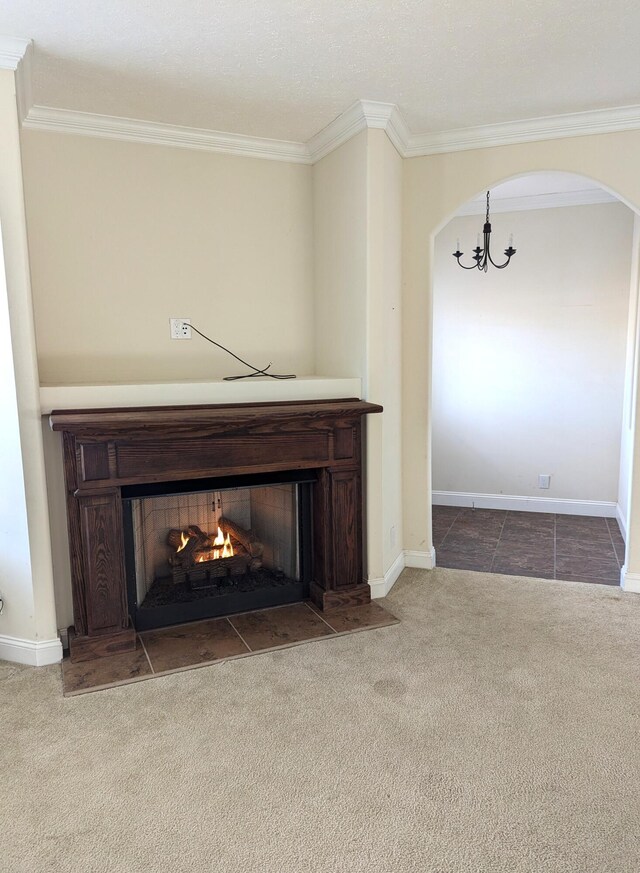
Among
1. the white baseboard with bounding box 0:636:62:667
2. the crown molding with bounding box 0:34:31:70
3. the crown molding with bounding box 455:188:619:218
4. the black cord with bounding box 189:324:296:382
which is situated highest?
the crown molding with bounding box 0:34:31:70

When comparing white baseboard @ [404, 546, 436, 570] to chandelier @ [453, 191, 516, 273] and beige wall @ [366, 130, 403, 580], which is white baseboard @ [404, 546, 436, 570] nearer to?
beige wall @ [366, 130, 403, 580]

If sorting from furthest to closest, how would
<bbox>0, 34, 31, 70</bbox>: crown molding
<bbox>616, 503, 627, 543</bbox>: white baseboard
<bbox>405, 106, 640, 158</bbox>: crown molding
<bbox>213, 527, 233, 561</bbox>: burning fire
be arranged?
<bbox>616, 503, 627, 543</bbox>: white baseboard → <bbox>213, 527, 233, 561</bbox>: burning fire → <bbox>405, 106, 640, 158</bbox>: crown molding → <bbox>0, 34, 31, 70</bbox>: crown molding

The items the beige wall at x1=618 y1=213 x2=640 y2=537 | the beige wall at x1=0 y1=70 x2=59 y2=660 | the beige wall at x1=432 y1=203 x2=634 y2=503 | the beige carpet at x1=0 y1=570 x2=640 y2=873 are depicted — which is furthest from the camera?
the beige wall at x1=432 y1=203 x2=634 y2=503

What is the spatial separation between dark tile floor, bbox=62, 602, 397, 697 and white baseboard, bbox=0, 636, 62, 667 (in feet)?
0.21

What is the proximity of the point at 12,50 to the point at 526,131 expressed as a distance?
7.72ft

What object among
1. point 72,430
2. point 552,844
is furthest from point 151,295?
point 552,844

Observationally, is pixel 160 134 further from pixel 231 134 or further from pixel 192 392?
pixel 192 392

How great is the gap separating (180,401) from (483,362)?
9.85 ft

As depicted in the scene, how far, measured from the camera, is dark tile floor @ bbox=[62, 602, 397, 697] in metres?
2.55

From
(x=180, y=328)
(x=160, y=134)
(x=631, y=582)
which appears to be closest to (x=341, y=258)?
(x=180, y=328)

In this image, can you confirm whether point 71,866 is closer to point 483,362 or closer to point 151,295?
point 151,295

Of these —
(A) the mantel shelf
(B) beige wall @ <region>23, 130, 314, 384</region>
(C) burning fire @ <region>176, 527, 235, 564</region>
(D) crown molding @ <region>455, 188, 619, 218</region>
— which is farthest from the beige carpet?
(D) crown molding @ <region>455, 188, 619, 218</region>

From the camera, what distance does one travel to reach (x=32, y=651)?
8.64 feet

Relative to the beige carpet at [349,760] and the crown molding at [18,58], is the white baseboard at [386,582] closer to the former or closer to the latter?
the beige carpet at [349,760]
